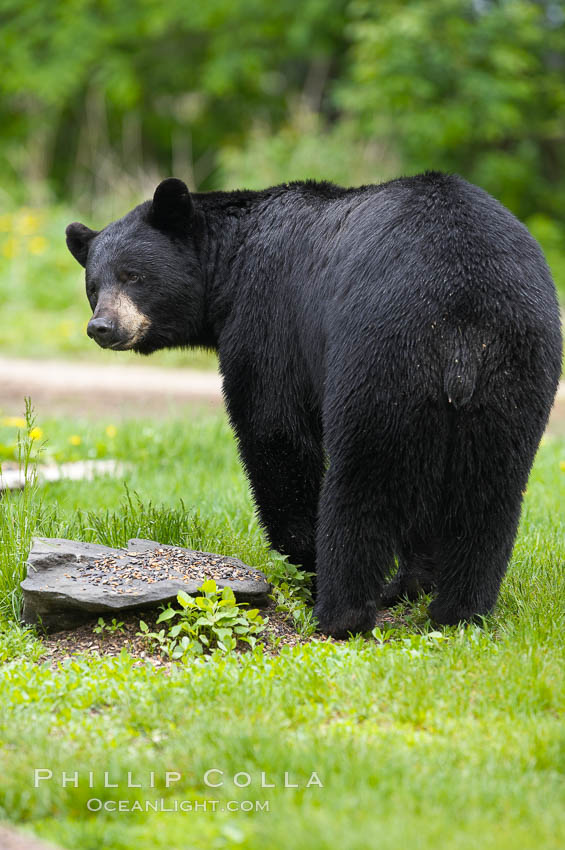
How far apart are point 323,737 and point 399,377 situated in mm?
1328

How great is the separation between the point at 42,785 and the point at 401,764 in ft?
3.37

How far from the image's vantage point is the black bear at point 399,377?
3.73m

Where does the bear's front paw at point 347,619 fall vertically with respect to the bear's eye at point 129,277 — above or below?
below

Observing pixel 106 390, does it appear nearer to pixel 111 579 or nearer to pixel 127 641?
pixel 111 579

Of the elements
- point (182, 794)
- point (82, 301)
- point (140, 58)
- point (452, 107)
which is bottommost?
point (182, 794)

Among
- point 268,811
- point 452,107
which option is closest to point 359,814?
point 268,811

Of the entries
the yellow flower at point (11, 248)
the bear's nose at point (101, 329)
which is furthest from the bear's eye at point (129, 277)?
the yellow flower at point (11, 248)

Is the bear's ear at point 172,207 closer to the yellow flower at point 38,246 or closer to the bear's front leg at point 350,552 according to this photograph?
the bear's front leg at point 350,552

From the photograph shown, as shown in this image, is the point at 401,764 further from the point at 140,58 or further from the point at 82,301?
the point at 140,58

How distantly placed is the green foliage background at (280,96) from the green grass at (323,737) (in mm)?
13277

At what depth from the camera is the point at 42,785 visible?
289 cm

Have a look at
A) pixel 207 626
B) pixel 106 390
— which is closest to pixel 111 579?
pixel 207 626

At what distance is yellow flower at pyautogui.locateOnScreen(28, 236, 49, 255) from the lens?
15703 millimetres

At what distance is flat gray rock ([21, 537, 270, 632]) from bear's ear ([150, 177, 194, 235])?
5.33 feet
